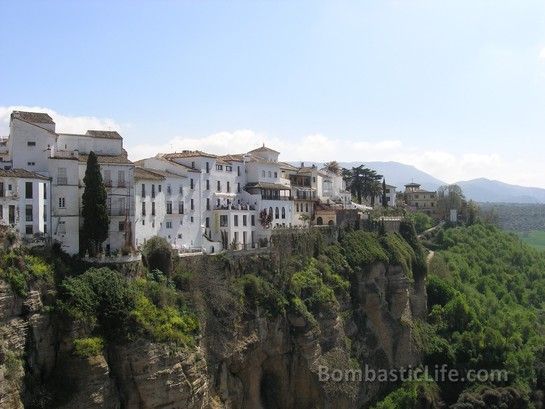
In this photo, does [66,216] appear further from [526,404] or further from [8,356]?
[526,404]

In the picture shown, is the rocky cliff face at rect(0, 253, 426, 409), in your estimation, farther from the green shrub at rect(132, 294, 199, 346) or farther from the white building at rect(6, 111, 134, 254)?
the white building at rect(6, 111, 134, 254)

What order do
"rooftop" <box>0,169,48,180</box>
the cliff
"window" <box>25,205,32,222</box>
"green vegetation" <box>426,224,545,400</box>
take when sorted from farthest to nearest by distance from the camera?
"green vegetation" <box>426,224,545,400</box>, "window" <box>25,205,32,222</box>, "rooftop" <box>0,169,48,180</box>, the cliff

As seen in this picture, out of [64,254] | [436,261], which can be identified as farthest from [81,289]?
[436,261]

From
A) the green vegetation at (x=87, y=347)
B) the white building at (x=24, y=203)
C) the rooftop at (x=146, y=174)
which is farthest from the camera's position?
the rooftop at (x=146, y=174)

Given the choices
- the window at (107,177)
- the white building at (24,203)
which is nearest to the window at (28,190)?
the white building at (24,203)

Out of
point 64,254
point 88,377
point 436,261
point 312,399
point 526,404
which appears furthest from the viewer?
point 436,261

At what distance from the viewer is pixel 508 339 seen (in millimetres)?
60500

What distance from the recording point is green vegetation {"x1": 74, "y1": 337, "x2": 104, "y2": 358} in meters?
30.1

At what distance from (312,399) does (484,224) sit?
61153 mm

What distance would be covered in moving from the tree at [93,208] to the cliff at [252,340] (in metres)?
4.95

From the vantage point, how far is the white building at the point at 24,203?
31.6 meters

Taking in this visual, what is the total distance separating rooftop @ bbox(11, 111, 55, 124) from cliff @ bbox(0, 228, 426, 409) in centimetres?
1106

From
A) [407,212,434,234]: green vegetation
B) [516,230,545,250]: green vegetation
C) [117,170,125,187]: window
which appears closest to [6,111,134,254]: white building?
[117,170,125,187]: window

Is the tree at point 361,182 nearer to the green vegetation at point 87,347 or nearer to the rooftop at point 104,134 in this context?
the rooftop at point 104,134
